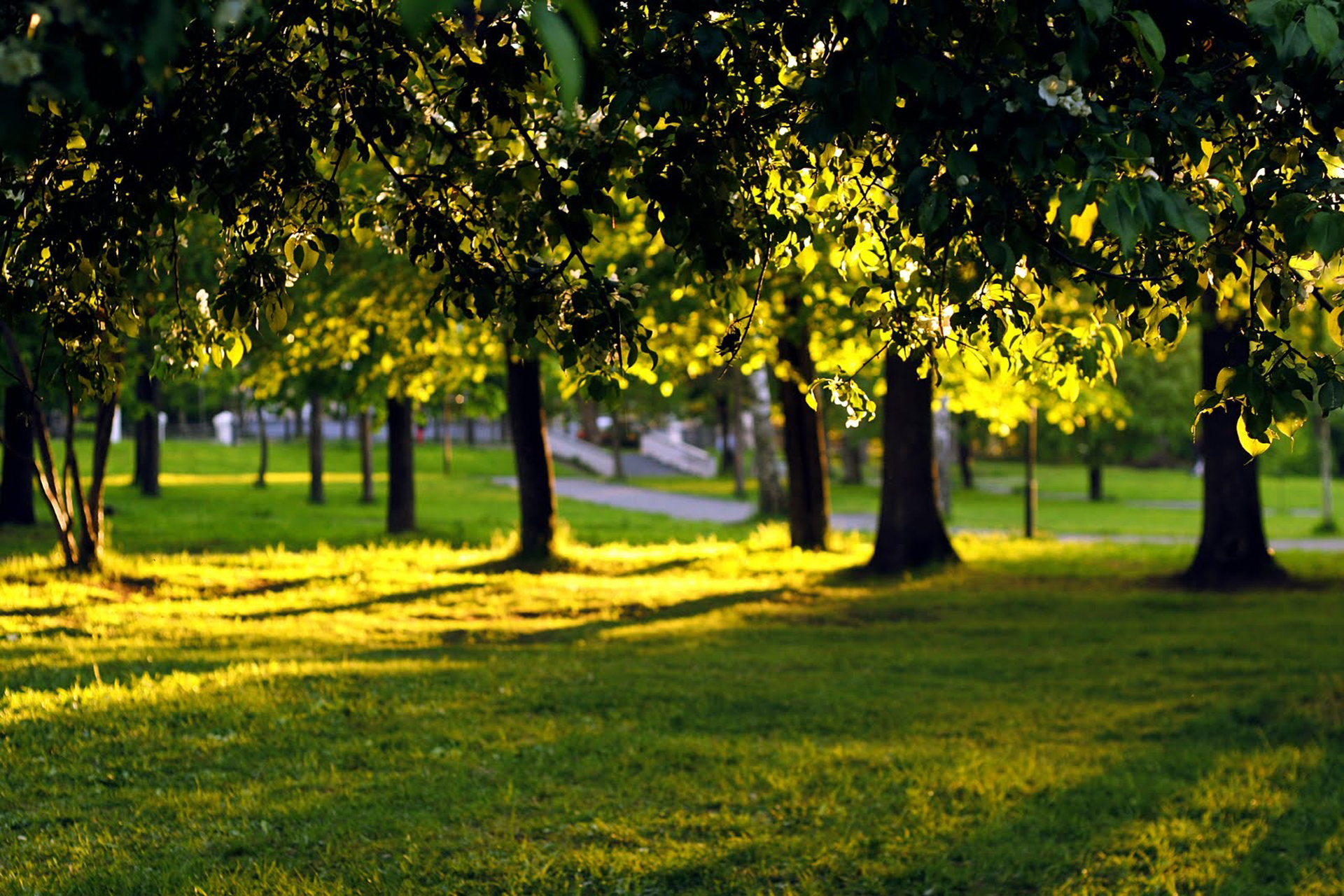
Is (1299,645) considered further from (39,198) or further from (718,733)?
(39,198)

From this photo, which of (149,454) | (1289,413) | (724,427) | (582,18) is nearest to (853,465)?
(724,427)

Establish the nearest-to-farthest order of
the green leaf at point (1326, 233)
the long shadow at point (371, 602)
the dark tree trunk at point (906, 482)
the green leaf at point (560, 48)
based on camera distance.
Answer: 1. the green leaf at point (560, 48)
2. the green leaf at point (1326, 233)
3. the long shadow at point (371, 602)
4. the dark tree trunk at point (906, 482)

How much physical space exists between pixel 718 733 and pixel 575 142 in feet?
16.6

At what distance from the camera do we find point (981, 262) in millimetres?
3516

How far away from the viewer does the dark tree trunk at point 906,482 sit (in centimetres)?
1741

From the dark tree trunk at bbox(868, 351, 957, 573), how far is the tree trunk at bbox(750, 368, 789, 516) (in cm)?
977

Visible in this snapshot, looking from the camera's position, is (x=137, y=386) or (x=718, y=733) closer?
(x=718, y=733)

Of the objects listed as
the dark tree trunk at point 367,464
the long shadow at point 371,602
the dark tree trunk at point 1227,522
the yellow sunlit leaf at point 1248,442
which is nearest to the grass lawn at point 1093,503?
the dark tree trunk at point 367,464

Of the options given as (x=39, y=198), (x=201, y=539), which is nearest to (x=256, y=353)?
(x=201, y=539)

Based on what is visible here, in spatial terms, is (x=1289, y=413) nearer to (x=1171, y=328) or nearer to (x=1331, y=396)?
(x=1331, y=396)

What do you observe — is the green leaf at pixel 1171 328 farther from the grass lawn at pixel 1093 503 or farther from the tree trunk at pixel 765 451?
the grass lawn at pixel 1093 503

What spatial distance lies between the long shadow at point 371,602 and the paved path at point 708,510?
459 inches

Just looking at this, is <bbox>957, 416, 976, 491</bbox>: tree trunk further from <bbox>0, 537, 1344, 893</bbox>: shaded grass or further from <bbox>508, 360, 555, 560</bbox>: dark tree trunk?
<bbox>0, 537, 1344, 893</bbox>: shaded grass

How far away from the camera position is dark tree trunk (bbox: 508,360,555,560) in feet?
60.3
